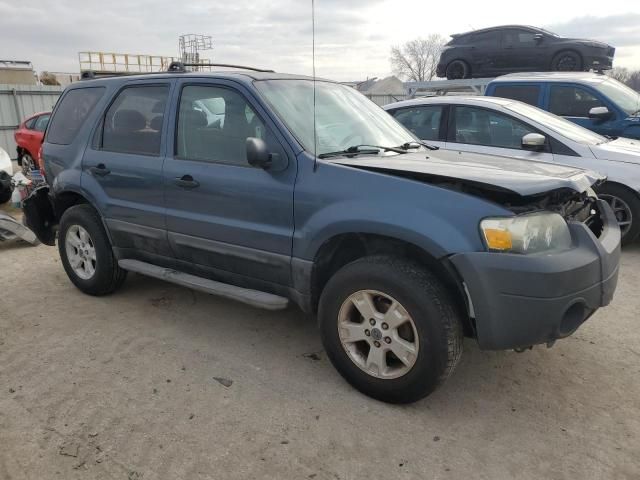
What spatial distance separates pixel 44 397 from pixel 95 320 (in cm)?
116

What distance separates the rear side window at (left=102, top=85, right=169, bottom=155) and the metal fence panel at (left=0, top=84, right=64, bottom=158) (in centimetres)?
1491

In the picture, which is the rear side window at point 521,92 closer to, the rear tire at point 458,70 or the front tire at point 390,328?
the rear tire at point 458,70

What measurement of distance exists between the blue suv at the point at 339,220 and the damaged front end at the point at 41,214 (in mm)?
786

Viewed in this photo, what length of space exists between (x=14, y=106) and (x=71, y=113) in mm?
14956

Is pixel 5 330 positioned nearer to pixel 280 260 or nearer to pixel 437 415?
pixel 280 260

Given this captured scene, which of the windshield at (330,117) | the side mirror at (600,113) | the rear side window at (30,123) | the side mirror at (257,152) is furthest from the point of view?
the rear side window at (30,123)

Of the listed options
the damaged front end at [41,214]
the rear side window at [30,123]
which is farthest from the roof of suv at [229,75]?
the rear side window at [30,123]

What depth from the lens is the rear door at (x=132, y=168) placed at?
3988 millimetres

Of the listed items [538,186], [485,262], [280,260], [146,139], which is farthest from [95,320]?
[538,186]

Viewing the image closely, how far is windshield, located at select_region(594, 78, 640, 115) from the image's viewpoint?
726 cm

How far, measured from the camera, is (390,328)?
2.91 m

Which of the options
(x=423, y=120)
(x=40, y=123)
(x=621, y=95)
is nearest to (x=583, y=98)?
(x=621, y=95)

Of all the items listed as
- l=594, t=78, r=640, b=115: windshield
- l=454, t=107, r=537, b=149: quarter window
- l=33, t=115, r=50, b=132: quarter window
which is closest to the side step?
l=454, t=107, r=537, b=149: quarter window

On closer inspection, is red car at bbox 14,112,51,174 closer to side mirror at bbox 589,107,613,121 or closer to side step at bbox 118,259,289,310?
side step at bbox 118,259,289,310
